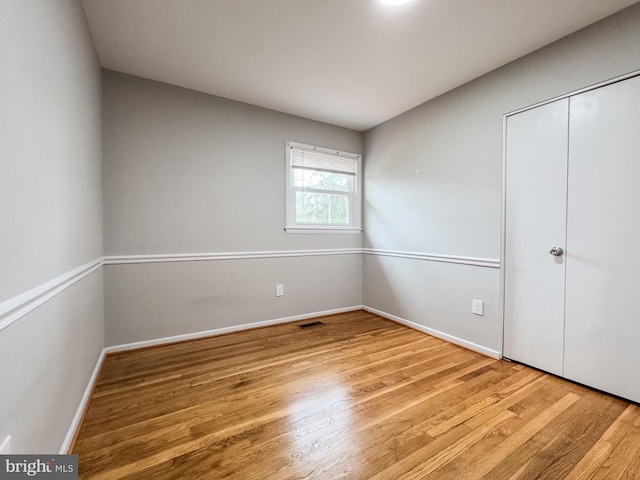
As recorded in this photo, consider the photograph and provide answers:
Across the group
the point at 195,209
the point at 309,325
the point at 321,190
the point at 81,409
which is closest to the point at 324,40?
the point at 321,190

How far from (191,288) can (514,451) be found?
260 cm

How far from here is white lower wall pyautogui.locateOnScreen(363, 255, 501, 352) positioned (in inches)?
93.5

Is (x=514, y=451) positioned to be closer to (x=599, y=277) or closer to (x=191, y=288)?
(x=599, y=277)

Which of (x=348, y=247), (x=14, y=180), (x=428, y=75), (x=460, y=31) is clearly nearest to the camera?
(x=14, y=180)

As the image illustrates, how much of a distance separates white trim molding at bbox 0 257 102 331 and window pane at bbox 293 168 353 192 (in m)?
2.26

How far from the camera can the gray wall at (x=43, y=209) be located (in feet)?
2.61

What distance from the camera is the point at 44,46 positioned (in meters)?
1.07

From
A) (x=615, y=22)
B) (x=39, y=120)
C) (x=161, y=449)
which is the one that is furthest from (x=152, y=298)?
(x=615, y=22)

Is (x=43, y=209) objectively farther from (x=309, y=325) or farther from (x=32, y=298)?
(x=309, y=325)

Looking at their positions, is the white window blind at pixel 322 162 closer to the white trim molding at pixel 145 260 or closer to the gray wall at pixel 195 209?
the gray wall at pixel 195 209

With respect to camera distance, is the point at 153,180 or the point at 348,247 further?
the point at 348,247

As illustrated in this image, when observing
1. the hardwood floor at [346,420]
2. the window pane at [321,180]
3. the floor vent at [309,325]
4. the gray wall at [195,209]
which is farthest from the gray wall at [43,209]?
the window pane at [321,180]

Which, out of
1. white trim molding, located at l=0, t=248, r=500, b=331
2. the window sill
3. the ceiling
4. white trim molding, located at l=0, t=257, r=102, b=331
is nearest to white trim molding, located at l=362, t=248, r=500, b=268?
white trim molding, located at l=0, t=248, r=500, b=331

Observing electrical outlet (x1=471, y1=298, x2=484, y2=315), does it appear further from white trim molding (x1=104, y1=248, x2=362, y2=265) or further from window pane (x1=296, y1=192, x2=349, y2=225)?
window pane (x1=296, y1=192, x2=349, y2=225)
